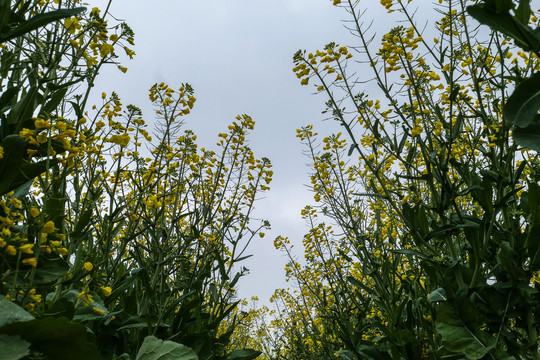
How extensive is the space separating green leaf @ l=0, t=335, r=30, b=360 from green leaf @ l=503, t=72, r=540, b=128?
146cm

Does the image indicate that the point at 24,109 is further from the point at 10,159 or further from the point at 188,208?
the point at 188,208

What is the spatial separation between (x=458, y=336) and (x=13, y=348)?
1.97 metres

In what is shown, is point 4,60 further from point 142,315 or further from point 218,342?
point 218,342

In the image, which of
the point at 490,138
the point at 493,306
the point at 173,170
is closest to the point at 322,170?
the point at 173,170

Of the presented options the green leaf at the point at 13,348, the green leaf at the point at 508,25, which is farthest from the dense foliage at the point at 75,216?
the green leaf at the point at 508,25

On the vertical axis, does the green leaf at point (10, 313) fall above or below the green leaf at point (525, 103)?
below

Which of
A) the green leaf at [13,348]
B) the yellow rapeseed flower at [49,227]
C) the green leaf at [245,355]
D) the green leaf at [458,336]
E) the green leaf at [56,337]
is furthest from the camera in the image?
the green leaf at [245,355]

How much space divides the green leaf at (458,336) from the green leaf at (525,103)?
127 centimetres

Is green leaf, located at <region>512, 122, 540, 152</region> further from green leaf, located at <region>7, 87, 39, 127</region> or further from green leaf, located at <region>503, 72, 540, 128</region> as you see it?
green leaf, located at <region>7, 87, 39, 127</region>

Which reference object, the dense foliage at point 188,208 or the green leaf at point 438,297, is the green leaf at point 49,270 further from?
the green leaf at point 438,297

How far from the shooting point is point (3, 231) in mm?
1285

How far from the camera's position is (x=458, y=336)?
6.86 feet

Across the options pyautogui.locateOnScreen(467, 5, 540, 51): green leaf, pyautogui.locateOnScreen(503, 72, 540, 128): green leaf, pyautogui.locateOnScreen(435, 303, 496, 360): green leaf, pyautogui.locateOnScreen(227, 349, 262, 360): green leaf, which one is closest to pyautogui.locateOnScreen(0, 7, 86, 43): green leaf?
pyautogui.locateOnScreen(467, 5, 540, 51): green leaf

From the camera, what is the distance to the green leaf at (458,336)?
6.72 feet
